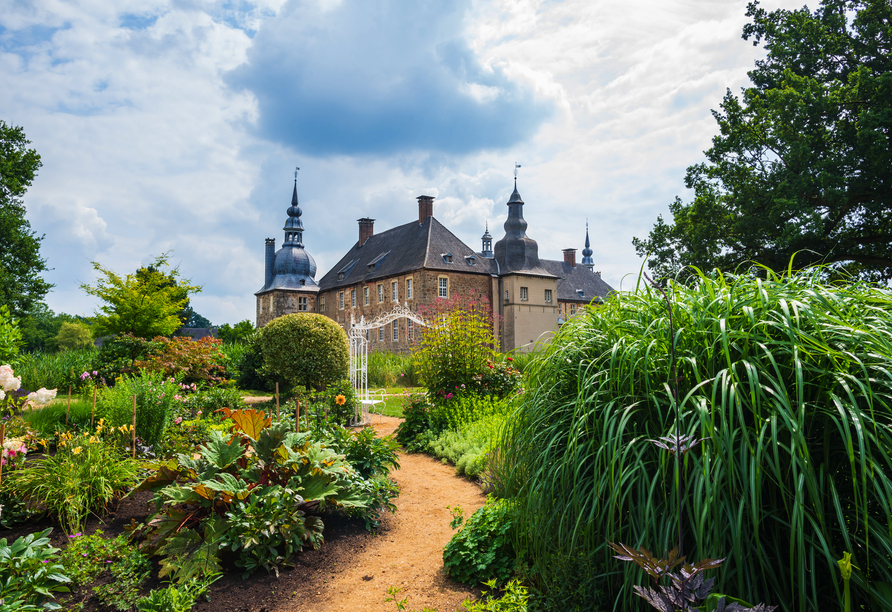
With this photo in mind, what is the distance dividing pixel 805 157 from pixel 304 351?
1413cm

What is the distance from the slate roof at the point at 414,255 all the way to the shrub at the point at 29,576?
24016 millimetres

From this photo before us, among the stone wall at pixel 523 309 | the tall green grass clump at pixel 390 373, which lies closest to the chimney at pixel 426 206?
the stone wall at pixel 523 309

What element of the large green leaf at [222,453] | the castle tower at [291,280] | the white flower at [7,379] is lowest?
the large green leaf at [222,453]

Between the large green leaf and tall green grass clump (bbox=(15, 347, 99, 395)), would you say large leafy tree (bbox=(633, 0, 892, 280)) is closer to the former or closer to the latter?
the large green leaf

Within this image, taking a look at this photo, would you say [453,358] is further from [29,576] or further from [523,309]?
[523,309]

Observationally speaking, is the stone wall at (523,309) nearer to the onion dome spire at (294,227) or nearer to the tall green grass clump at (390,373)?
the tall green grass clump at (390,373)

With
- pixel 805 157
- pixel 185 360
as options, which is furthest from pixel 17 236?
pixel 805 157

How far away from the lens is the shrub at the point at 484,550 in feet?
10.2

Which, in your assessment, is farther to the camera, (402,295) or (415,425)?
(402,295)

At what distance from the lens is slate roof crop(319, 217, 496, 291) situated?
27641mm

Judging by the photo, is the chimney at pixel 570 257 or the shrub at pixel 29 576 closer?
the shrub at pixel 29 576

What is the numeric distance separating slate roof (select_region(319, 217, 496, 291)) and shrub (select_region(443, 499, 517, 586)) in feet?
77.1

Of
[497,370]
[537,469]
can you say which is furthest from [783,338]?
[497,370]

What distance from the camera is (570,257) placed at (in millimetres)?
44875
